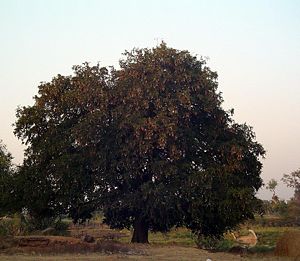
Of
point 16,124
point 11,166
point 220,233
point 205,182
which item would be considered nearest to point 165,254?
point 205,182

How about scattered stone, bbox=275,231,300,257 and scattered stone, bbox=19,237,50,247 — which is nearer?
scattered stone, bbox=275,231,300,257

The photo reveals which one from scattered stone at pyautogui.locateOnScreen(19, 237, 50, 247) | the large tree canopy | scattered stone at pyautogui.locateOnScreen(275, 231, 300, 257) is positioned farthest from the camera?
the large tree canopy

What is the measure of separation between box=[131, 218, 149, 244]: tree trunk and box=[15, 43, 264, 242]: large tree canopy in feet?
0.24

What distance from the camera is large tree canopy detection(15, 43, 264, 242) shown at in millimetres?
28750

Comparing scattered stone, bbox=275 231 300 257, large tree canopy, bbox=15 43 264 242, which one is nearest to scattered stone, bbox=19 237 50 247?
large tree canopy, bbox=15 43 264 242

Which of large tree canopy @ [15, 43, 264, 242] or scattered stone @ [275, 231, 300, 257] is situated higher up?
large tree canopy @ [15, 43, 264, 242]

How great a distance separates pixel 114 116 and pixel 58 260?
529 inches

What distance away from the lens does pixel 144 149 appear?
28.4 m

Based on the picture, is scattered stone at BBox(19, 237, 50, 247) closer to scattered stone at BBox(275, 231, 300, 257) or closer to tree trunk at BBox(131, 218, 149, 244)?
tree trunk at BBox(131, 218, 149, 244)

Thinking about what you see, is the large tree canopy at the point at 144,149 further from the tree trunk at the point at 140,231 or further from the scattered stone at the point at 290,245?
the scattered stone at the point at 290,245

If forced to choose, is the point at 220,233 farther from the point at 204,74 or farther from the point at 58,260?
the point at 58,260

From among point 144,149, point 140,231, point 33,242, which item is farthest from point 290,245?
point 33,242

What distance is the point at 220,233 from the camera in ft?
110

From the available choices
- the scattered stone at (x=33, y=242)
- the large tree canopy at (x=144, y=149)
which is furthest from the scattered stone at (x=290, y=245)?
the scattered stone at (x=33, y=242)
